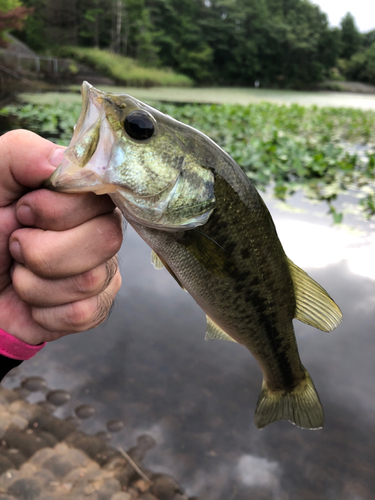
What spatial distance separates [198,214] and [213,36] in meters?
50.1

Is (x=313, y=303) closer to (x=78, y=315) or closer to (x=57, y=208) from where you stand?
(x=78, y=315)

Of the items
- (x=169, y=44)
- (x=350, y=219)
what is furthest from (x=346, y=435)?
(x=169, y=44)

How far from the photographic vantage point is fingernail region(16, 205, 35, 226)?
4.02 feet

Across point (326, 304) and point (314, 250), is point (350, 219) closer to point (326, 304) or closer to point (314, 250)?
point (314, 250)

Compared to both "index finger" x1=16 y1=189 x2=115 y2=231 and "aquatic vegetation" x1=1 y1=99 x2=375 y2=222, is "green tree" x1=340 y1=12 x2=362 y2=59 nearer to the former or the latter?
"aquatic vegetation" x1=1 y1=99 x2=375 y2=222

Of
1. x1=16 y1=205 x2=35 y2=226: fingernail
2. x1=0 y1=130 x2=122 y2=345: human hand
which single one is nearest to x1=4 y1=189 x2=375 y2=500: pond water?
x1=0 y1=130 x2=122 y2=345: human hand

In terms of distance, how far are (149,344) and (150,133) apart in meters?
2.57

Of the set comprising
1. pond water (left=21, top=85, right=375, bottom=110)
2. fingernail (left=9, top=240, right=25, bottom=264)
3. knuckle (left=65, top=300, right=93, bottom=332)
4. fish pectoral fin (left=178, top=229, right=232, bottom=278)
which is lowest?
pond water (left=21, top=85, right=375, bottom=110)

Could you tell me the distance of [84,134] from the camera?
3.44 feet

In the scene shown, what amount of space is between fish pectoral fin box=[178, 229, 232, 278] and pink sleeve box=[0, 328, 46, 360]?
92 centimetres

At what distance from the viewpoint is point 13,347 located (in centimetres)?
156

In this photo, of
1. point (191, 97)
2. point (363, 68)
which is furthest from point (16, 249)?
point (363, 68)

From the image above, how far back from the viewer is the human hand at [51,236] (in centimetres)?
120

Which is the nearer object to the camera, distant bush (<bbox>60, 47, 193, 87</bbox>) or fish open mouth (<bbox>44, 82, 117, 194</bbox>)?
fish open mouth (<bbox>44, 82, 117, 194</bbox>)
